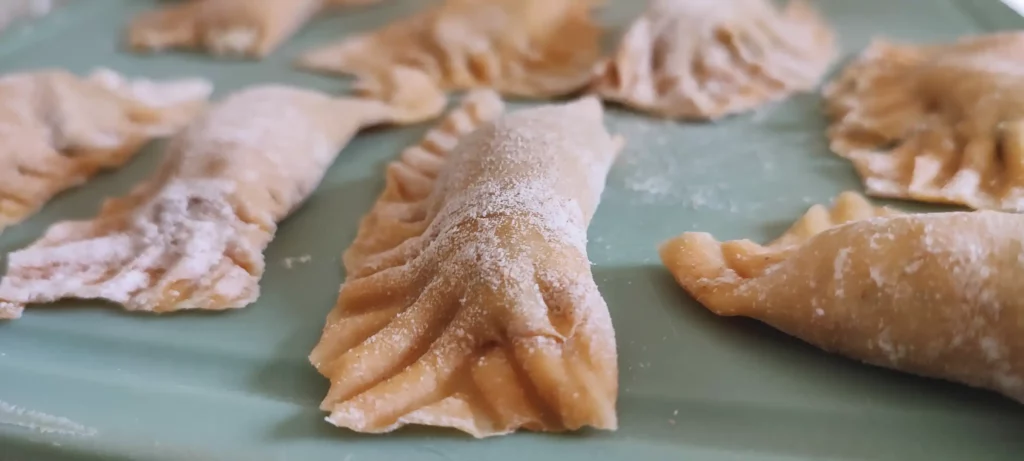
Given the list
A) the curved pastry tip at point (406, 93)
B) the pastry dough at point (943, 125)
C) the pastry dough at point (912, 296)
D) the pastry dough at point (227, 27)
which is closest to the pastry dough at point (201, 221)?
the curved pastry tip at point (406, 93)

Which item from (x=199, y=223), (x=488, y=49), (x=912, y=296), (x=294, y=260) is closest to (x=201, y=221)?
(x=199, y=223)

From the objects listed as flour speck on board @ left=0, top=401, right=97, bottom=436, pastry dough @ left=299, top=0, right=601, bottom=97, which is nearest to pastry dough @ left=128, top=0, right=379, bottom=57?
pastry dough @ left=299, top=0, right=601, bottom=97

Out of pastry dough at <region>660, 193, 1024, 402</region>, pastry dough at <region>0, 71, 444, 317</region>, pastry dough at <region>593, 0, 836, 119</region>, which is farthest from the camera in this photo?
pastry dough at <region>593, 0, 836, 119</region>

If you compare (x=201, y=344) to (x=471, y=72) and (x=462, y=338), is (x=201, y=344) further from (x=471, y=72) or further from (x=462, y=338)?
(x=471, y=72)

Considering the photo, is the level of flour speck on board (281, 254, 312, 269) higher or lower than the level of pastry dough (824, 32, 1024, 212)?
lower

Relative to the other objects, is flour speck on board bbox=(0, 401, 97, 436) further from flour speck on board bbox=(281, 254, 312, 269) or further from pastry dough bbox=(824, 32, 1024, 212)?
pastry dough bbox=(824, 32, 1024, 212)

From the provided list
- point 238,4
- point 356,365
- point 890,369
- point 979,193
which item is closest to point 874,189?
point 979,193
